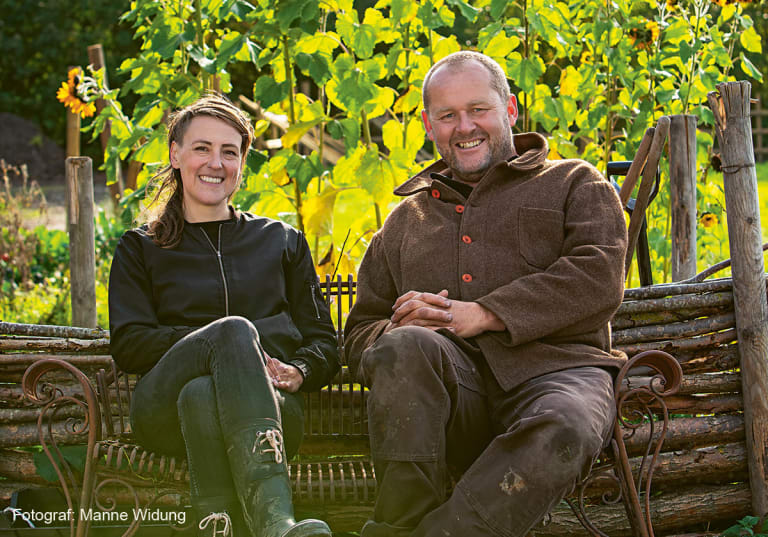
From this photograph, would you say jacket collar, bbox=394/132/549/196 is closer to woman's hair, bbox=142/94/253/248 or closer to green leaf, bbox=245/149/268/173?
woman's hair, bbox=142/94/253/248

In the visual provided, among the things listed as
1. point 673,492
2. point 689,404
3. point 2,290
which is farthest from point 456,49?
point 2,290

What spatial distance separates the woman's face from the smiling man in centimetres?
51

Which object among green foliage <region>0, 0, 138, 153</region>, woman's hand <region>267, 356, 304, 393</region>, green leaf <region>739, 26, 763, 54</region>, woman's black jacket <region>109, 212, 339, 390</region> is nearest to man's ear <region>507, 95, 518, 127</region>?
woman's black jacket <region>109, 212, 339, 390</region>

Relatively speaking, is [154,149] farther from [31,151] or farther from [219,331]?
[31,151]

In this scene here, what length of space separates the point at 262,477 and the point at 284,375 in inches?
16.0

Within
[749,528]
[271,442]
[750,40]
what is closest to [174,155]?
[271,442]

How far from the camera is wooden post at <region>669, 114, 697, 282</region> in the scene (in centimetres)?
319

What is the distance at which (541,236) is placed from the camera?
239cm

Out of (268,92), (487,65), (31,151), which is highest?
(31,151)

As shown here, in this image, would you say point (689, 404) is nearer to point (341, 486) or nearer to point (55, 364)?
point (341, 486)

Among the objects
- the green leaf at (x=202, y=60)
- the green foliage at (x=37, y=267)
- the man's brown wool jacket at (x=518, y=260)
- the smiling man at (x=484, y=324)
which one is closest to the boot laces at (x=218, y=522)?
the smiling man at (x=484, y=324)

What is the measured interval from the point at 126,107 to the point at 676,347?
42.5 feet

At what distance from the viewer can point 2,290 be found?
5.73 m

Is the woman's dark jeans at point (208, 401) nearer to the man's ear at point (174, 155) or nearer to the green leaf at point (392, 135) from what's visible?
the man's ear at point (174, 155)
